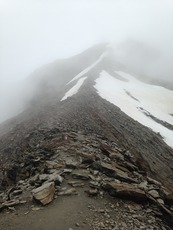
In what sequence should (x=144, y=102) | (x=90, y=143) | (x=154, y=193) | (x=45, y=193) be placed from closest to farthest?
1. (x=45, y=193)
2. (x=154, y=193)
3. (x=90, y=143)
4. (x=144, y=102)

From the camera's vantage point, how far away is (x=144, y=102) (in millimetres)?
57750

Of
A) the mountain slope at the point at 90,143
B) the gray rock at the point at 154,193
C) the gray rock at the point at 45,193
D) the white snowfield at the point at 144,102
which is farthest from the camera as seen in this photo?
the white snowfield at the point at 144,102

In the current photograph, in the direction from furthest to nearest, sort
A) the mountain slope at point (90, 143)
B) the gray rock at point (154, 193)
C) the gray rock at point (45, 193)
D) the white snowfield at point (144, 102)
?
the white snowfield at point (144, 102) < the mountain slope at point (90, 143) < the gray rock at point (154, 193) < the gray rock at point (45, 193)

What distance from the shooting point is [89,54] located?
4456 inches

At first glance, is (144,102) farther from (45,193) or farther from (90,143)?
(45,193)

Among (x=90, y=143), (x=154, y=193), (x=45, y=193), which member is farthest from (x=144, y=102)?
(x=45, y=193)

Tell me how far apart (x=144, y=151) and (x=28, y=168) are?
40.7 feet

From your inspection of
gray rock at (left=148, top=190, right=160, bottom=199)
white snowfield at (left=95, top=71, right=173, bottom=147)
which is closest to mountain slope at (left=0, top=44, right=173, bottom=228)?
white snowfield at (left=95, top=71, right=173, bottom=147)

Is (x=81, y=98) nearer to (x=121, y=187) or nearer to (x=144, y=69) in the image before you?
(x=121, y=187)

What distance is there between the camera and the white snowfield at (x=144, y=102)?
41056 mm

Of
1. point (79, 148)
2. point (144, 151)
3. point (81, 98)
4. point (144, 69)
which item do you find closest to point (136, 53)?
point (144, 69)

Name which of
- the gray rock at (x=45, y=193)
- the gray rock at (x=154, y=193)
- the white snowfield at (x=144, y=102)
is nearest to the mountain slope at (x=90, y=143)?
the white snowfield at (x=144, y=102)

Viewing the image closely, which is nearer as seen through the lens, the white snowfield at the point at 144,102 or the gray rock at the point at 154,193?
the gray rock at the point at 154,193

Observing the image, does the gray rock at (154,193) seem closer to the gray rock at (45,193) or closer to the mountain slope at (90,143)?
the mountain slope at (90,143)
